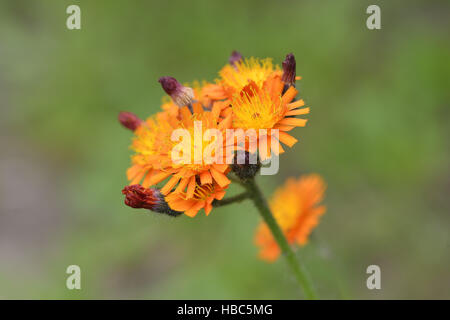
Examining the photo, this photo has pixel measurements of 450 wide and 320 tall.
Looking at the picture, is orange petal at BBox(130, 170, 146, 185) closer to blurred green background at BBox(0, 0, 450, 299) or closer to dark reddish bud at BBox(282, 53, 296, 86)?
dark reddish bud at BBox(282, 53, 296, 86)

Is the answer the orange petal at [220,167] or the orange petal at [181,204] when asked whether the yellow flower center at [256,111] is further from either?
the orange petal at [181,204]

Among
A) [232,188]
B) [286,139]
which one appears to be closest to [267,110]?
[286,139]

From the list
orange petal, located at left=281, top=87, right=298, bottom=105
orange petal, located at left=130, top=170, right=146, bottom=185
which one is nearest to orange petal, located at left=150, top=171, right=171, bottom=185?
orange petal, located at left=130, top=170, right=146, bottom=185

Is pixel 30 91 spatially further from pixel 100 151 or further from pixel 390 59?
pixel 390 59

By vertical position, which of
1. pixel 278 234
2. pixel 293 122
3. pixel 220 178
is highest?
pixel 293 122

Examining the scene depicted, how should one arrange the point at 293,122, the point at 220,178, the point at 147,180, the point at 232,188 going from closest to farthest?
the point at 220,178 < the point at 293,122 < the point at 147,180 < the point at 232,188

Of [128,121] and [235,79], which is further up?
[235,79]

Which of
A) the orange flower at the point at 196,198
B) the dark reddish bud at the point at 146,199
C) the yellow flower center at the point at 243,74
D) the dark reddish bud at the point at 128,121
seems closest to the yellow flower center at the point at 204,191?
the orange flower at the point at 196,198

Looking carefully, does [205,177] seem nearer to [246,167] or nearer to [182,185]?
[182,185]
